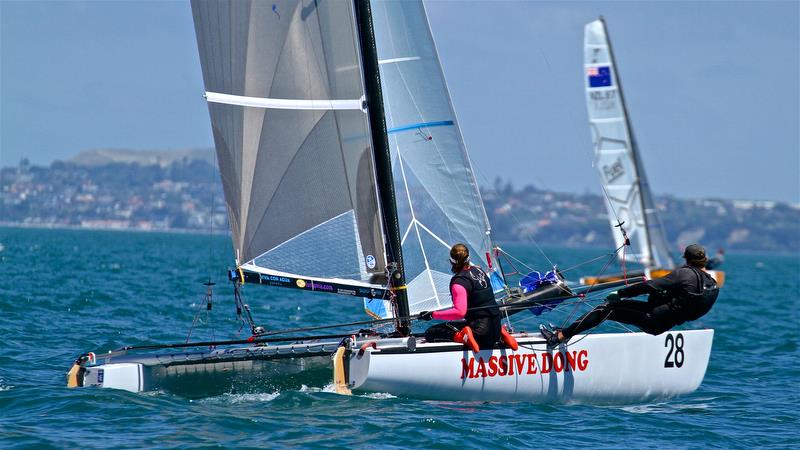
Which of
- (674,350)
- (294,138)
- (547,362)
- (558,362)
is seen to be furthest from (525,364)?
(294,138)

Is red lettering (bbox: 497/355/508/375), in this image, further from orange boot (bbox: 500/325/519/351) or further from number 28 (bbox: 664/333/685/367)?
number 28 (bbox: 664/333/685/367)

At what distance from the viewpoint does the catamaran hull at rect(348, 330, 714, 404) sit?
951 centimetres

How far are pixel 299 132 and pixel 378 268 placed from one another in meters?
1.46

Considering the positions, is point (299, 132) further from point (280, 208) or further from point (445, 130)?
point (445, 130)

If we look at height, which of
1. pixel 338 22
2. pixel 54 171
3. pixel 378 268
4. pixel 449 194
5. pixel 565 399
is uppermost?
pixel 54 171

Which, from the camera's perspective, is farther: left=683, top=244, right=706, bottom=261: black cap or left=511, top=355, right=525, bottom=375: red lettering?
left=683, top=244, right=706, bottom=261: black cap

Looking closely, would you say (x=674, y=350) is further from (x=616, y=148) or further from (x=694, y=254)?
(x=616, y=148)

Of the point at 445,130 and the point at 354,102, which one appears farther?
the point at 445,130

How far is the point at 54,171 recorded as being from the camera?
17850 centimetres

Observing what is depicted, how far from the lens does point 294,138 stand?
414 inches

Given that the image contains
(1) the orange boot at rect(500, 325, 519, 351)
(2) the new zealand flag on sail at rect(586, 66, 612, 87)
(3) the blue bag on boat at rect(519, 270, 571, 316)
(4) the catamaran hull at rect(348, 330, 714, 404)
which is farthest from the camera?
(2) the new zealand flag on sail at rect(586, 66, 612, 87)

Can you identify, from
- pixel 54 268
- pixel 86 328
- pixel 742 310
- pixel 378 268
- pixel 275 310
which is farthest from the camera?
pixel 54 268

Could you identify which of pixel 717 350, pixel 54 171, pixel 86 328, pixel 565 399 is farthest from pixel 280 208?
pixel 54 171

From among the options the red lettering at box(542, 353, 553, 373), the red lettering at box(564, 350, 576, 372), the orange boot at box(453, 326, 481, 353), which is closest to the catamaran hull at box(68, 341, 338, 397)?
the orange boot at box(453, 326, 481, 353)
